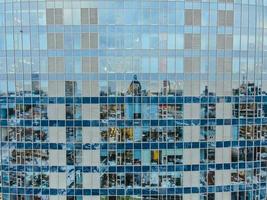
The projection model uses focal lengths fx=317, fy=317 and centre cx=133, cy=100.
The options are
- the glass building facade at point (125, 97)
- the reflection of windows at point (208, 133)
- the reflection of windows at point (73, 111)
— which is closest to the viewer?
the glass building facade at point (125, 97)

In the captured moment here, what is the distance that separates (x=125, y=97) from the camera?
31.5 metres

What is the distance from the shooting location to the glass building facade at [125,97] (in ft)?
103

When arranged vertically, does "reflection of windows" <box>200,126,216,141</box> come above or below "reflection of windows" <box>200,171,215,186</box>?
above

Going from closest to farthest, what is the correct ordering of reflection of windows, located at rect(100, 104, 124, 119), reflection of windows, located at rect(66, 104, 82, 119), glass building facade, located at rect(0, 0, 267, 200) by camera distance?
glass building facade, located at rect(0, 0, 267, 200), reflection of windows, located at rect(100, 104, 124, 119), reflection of windows, located at rect(66, 104, 82, 119)

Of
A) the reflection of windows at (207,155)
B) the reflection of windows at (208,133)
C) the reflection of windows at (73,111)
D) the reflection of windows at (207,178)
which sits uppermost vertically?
the reflection of windows at (73,111)

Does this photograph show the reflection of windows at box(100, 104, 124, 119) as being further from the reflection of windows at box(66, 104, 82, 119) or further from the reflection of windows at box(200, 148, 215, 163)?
the reflection of windows at box(200, 148, 215, 163)

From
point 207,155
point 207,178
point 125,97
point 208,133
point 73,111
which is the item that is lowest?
point 207,178

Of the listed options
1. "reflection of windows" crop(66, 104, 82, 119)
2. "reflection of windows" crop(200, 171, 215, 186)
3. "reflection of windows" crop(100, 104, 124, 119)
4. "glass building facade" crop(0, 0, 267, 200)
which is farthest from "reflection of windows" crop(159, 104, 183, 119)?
"reflection of windows" crop(66, 104, 82, 119)

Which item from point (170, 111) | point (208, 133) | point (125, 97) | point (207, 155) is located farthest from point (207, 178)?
point (125, 97)

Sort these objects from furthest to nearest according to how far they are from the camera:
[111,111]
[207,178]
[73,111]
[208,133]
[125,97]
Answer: [207,178] → [208,133] → [73,111] → [111,111] → [125,97]

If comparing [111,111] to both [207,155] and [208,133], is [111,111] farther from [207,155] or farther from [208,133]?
[207,155]

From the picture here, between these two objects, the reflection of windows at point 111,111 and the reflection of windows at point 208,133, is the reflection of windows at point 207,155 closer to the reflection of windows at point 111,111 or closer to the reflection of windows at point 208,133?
the reflection of windows at point 208,133

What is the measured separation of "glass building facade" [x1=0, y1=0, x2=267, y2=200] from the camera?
31.3 m

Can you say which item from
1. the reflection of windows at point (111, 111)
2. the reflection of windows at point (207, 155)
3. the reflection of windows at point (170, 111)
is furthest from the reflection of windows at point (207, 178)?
the reflection of windows at point (111, 111)
